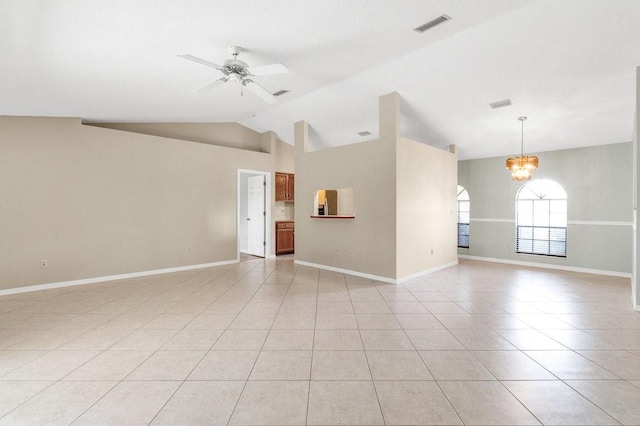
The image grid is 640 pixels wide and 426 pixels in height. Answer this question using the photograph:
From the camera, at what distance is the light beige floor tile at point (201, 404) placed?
1.78 metres

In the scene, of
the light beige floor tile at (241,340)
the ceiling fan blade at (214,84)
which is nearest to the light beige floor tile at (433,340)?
the light beige floor tile at (241,340)

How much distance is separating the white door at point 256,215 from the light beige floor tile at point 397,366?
5.66 m

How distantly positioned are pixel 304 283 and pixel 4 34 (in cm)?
449

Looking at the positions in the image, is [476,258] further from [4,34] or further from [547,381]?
[4,34]

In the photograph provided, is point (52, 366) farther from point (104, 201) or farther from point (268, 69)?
point (104, 201)

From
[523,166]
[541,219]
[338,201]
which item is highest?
[523,166]

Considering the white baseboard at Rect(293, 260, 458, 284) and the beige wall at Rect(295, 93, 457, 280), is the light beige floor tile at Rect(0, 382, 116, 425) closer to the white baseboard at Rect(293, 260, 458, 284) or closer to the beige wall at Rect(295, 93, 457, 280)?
the white baseboard at Rect(293, 260, 458, 284)

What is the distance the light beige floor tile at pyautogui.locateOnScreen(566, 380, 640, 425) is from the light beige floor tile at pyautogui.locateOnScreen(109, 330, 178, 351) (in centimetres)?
344

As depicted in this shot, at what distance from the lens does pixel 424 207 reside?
18.8ft

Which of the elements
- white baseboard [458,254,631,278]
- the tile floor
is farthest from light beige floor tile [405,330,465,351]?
white baseboard [458,254,631,278]

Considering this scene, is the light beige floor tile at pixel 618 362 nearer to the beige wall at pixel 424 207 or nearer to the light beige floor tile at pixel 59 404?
the beige wall at pixel 424 207

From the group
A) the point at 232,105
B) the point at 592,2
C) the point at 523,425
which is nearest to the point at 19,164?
the point at 232,105

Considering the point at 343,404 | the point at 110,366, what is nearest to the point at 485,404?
the point at 343,404

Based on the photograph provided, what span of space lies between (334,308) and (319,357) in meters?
1.29
